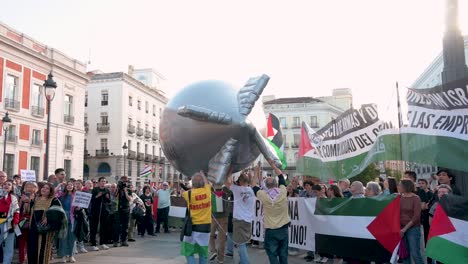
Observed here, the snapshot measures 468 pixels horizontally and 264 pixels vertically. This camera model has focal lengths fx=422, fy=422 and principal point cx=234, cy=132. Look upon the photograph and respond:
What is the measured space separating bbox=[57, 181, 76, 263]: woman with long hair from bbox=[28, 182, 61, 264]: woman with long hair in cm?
187

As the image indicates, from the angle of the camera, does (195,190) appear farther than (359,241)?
No

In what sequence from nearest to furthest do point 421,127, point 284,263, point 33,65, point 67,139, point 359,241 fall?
point 421,127 < point 284,263 < point 359,241 < point 33,65 < point 67,139

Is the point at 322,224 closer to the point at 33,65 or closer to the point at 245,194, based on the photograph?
the point at 245,194

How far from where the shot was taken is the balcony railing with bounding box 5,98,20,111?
31241 mm

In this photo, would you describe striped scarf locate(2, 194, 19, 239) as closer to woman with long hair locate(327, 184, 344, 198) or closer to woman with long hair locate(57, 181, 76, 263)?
woman with long hair locate(57, 181, 76, 263)

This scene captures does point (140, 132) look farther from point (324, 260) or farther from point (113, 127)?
point (324, 260)

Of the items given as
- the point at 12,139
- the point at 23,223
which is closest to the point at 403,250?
the point at 23,223

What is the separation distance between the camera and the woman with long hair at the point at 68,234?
9336 mm

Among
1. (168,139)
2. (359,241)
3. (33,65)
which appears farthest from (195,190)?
(33,65)

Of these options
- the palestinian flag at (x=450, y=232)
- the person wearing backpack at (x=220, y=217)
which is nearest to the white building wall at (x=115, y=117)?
the person wearing backpack at (x=220, y=217)

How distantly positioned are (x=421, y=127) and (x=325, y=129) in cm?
464

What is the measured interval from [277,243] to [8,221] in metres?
5.05

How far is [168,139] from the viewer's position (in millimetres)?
8500

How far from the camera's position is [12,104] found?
31703mm
